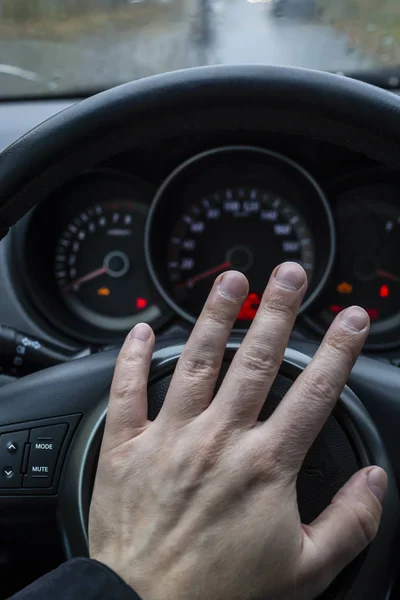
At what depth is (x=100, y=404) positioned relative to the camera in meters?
1.09

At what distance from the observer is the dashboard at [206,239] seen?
6.20 feet

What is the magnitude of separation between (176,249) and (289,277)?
1.18 metres

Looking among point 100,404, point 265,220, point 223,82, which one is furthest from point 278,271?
point 265,220

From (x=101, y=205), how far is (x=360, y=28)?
769 millimetres

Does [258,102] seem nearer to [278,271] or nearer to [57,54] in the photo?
[278,271]

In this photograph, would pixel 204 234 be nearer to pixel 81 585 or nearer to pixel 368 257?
pixel 368 257

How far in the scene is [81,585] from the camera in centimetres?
81

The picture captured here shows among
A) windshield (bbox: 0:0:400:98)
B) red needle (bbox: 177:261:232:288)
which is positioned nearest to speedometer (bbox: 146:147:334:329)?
red needle (bbox: 177:261:232:288)

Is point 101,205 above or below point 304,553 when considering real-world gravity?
above

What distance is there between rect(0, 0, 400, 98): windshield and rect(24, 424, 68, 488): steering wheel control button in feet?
3.52

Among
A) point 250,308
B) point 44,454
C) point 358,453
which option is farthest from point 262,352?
point 250,308

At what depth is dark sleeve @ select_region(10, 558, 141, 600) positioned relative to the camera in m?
0.80

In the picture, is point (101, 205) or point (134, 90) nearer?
point (134, 90)

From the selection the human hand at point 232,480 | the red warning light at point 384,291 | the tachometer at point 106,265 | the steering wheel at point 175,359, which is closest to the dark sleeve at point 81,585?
the human hand at point 232,480
